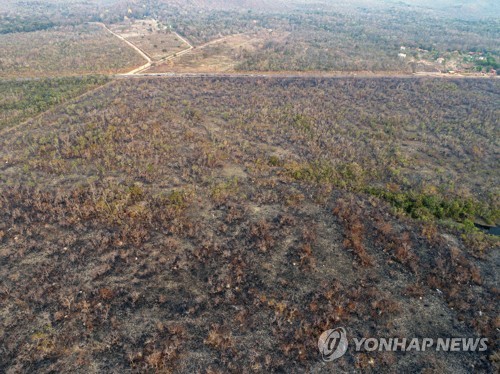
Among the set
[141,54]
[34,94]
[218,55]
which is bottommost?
[34,94]

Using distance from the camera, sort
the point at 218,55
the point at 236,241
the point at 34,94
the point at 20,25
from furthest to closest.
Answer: the point at 20,25 < the point at 218,55 < the point at 34,94 < the point at 236,241

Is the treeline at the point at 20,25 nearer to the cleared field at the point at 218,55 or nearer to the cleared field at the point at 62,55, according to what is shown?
the cleared field at the point at 62,55

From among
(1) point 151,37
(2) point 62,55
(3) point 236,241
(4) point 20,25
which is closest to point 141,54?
(2) point 62,55

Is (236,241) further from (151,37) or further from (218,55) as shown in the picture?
(151,37)

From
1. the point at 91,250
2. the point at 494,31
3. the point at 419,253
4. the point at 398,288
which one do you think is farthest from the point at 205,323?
the point at 494,31

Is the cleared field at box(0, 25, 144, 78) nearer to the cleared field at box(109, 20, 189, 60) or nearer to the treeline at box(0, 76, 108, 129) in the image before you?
Result: the cleared field at box(109, 20, 189, 60)

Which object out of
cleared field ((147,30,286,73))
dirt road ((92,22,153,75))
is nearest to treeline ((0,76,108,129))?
dirt road ((92,22,153,75))

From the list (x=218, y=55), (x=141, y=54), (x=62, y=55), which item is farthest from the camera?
(x=218, y=55)

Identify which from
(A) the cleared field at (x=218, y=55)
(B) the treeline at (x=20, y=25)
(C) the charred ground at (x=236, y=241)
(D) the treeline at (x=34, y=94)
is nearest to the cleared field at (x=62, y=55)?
(B) the treeline at (x=20, y=25)
